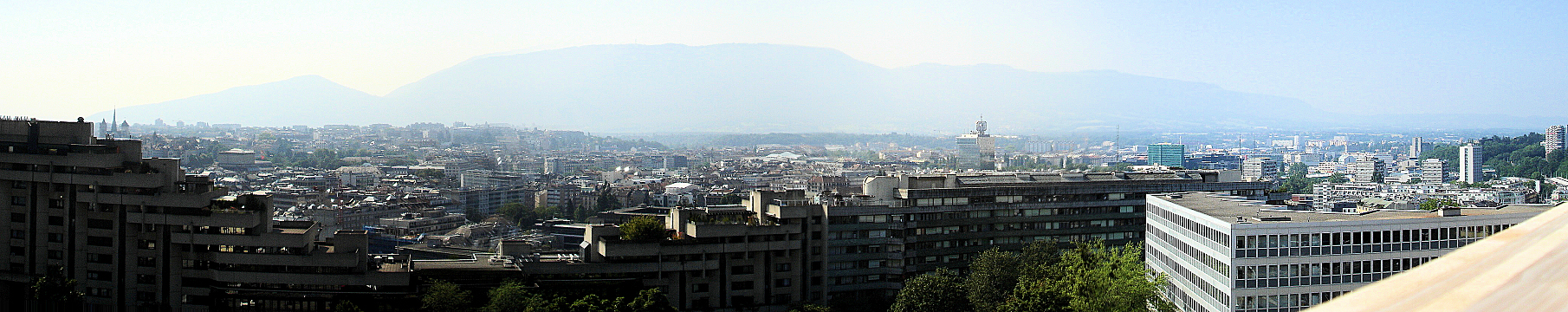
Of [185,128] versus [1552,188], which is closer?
[1552,188]

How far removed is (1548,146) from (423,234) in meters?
51.3

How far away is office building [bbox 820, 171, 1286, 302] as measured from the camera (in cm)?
1741

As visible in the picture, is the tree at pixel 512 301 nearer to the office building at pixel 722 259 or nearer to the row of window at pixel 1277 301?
the office building at pixel 722 259

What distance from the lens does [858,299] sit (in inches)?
650

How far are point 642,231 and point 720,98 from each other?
11713 centimetres

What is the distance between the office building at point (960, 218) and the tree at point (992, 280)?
79.8 inches

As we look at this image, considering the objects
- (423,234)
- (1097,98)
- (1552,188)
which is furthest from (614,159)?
(1097,98)

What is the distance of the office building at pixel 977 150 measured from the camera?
67.0 meters

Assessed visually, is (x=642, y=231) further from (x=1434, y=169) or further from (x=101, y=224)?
(x=1434, y=169)

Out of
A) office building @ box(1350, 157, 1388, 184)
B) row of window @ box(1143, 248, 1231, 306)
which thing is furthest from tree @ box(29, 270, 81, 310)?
office building @ box(1350, 157, 1388, 184)

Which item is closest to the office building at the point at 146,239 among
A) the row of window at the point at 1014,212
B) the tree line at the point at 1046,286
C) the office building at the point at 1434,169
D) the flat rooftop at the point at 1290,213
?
the tree line at the point at 1046,286

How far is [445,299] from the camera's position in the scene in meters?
12.5

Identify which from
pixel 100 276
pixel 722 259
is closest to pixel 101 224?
pixel 100 276

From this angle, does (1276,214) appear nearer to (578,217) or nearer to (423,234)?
(423,234)
